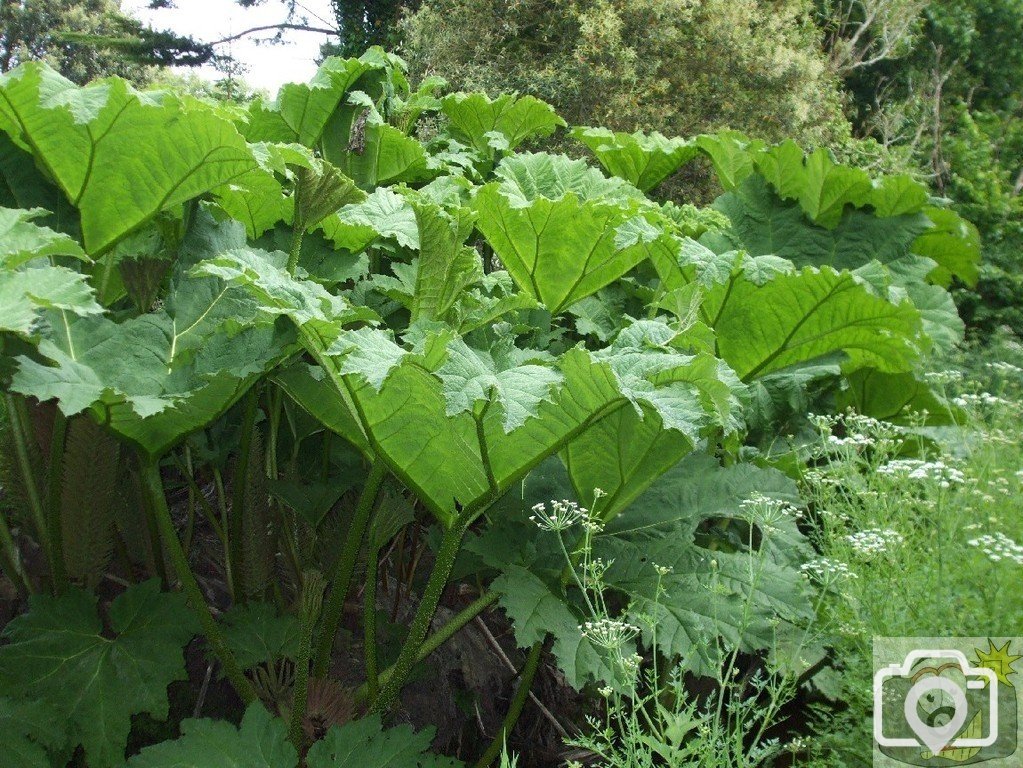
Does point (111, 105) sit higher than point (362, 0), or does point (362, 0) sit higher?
point (362, 0)

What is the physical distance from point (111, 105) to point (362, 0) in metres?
14.5

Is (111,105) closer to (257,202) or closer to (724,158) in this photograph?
(257,202)

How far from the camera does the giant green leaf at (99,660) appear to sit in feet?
4.77

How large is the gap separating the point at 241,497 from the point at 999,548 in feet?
4.46

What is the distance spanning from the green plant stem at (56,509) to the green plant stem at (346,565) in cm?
49

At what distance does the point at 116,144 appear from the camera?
1574 millimetres

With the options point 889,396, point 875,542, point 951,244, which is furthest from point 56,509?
point 951,244

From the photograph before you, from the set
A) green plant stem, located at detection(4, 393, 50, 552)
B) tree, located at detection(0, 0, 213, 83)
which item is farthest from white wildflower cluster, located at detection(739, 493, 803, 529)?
tree, located at detection(0, 0, 213, 83)

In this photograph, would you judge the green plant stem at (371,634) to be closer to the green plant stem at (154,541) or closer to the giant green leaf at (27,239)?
the green plant stem at (154,541)

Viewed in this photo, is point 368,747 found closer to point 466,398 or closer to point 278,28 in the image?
point 466,398

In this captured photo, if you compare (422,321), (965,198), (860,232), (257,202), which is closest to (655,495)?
(422,321)

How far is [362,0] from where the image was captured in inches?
576

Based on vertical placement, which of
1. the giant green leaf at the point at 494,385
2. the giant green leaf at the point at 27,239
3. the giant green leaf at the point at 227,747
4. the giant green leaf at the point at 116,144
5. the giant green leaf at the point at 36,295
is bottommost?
the giant green leaf at the point at 227,747

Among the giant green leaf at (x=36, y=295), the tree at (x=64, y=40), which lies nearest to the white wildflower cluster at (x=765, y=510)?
the giant green leaf at (x=36, y=295)
